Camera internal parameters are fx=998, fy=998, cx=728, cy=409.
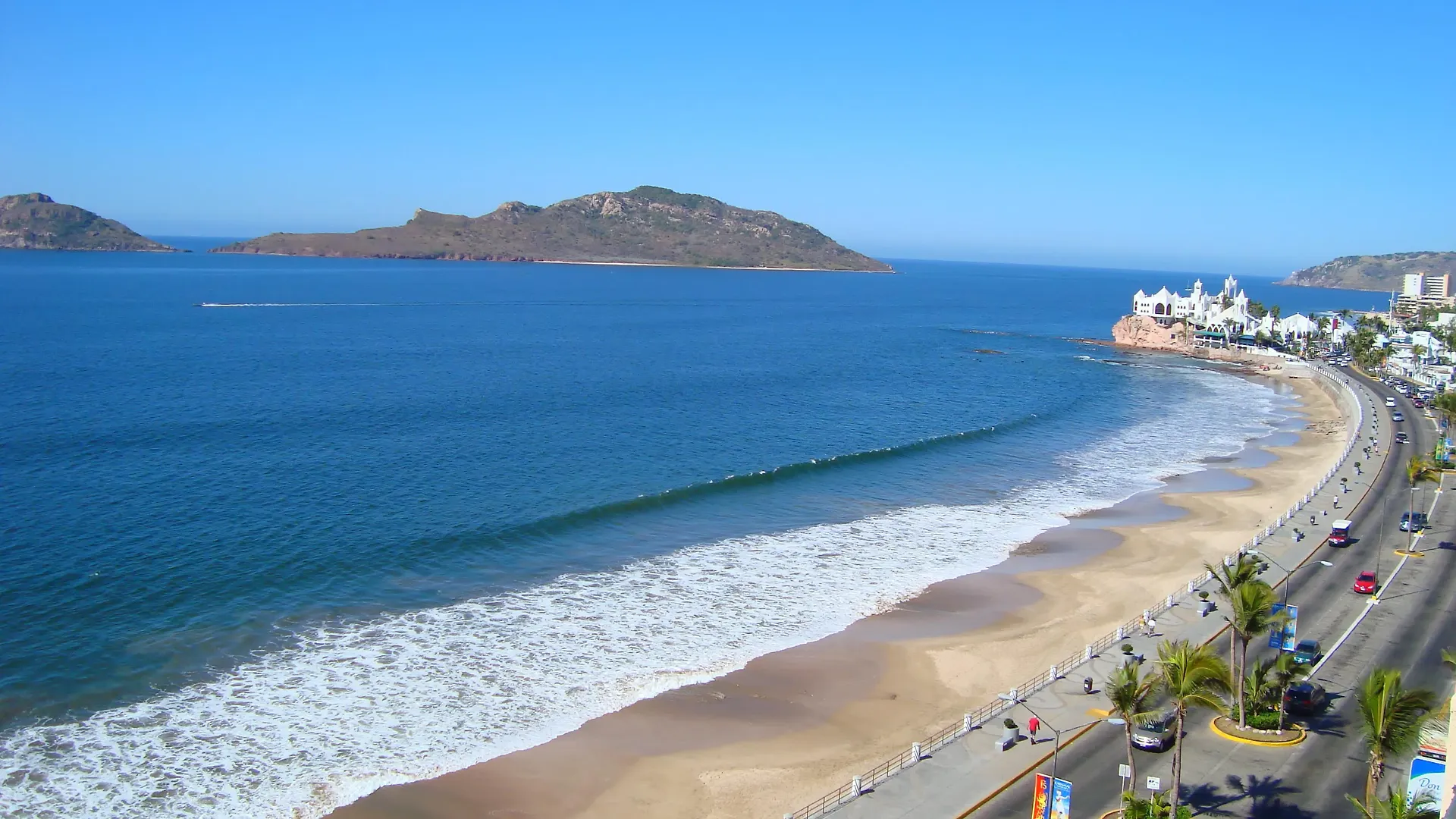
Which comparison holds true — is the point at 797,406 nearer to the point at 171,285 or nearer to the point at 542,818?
the point at 542,818

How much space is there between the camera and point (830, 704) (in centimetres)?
3167

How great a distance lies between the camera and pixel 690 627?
3694 centimetres

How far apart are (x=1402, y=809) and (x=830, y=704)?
16.7 m

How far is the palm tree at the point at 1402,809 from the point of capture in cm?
1752

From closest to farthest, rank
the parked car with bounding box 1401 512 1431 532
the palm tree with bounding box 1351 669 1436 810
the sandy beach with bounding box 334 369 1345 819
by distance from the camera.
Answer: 1. the palm tree with bounding box 1351 669 1436 810
2. the sandy beach with bounding box 334 369 1345 819
3. the parked car with bounding box 1401 512 1431 532

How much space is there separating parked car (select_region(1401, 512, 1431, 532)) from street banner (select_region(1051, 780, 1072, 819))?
3441 cm

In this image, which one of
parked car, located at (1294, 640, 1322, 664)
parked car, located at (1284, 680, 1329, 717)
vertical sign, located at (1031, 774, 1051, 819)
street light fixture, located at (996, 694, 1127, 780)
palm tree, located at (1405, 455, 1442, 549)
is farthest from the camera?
palm tree, located at (1405, 455, 1442, 549)

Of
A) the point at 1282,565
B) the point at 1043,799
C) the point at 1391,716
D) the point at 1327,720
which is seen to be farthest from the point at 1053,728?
the point at 1282,565

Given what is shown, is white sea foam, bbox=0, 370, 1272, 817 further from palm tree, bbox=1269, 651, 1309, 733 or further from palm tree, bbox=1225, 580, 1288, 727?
palm tree, bbox=1269, 651, 1309, 733

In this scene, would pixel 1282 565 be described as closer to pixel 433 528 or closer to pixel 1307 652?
pixel 1307 652

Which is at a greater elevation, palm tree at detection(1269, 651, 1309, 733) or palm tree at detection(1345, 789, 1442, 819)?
palm tree at detection(1345, 789, 1442, 819)

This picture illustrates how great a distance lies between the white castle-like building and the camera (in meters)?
152

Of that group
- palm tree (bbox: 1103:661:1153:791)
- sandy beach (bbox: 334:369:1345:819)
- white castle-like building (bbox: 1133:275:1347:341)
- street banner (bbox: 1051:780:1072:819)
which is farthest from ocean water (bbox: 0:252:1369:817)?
white castle-like building (bbox: 1133:275:1347:341)

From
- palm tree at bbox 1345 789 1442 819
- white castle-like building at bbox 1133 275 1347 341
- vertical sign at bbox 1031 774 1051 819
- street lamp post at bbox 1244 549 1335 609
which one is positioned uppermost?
white castle-like building at bbox 1133 275 1347 341
